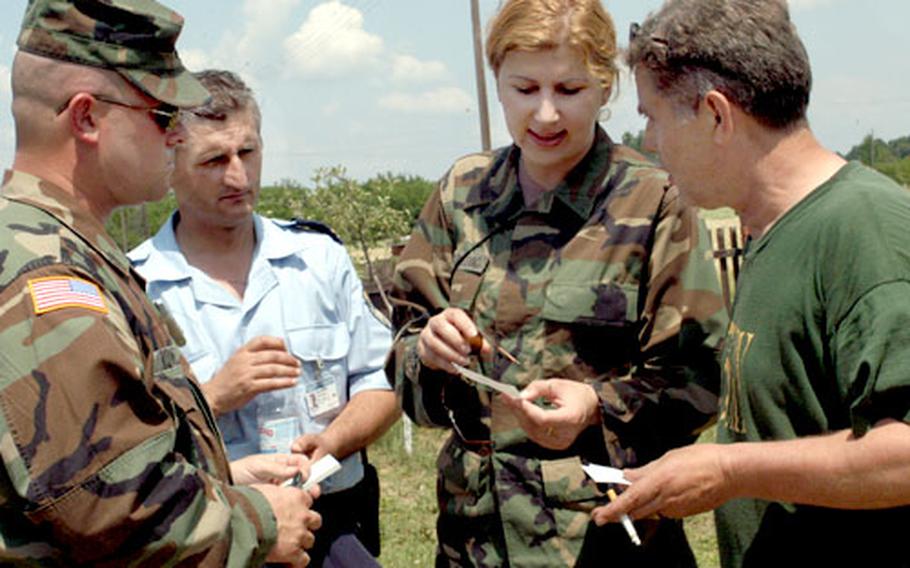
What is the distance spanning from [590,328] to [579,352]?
0.25ft

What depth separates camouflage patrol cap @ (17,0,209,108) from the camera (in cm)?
199

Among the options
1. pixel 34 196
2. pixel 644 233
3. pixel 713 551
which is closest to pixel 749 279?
pixel 644 233

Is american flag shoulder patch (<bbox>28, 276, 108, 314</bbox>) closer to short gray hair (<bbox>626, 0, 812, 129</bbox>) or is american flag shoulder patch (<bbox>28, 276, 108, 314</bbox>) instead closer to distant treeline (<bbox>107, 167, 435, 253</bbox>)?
short gray hair (<bbox>626, 0, 812, 129</bbox>)

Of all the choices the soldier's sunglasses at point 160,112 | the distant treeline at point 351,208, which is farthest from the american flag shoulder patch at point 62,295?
the distant treeline at point 351,208

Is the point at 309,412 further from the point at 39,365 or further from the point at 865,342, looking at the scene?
the point at 865,342

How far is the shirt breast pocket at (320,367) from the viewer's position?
2961mm

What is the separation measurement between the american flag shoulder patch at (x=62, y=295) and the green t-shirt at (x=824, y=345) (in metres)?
1.26

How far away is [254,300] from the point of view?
2973mm

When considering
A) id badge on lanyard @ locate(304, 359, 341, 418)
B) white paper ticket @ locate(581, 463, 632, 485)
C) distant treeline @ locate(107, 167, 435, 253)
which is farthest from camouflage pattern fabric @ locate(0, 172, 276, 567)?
distant treeline @ locate(107, 167, 435, 253)

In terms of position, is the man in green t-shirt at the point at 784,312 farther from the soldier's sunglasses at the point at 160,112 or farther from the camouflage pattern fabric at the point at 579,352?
the soldier's sunglasses at the point at 160,112

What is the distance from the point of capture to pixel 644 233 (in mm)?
2432

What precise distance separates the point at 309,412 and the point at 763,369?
1.58m

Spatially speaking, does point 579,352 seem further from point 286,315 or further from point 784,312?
point 286,315

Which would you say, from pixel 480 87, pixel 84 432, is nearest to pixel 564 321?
pixel 84 432
